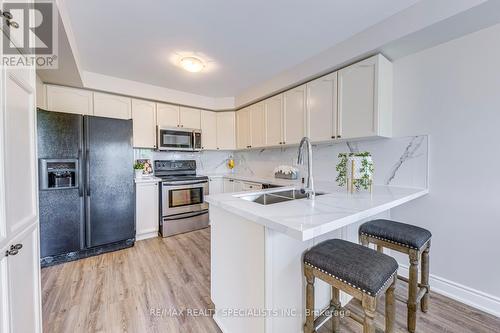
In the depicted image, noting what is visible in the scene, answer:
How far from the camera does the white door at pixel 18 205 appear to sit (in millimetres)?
834

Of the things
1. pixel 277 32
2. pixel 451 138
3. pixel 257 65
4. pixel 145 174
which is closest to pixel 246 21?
pixel 277 32

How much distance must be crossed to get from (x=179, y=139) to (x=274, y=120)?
5.58ft

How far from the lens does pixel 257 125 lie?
3.63 metres

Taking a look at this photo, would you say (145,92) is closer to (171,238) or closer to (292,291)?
(171,238)

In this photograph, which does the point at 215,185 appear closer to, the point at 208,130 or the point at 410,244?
the point at 208,130

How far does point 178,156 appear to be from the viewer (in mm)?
3982

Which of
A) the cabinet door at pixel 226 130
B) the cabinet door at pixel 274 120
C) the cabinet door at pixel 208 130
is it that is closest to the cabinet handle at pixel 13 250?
the cabinet door at pixel 274 120

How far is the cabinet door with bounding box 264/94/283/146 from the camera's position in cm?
315

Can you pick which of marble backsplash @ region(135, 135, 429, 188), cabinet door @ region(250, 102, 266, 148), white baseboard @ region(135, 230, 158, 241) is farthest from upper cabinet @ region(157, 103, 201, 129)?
white baseboard @ region(135, 230, 158, 241)

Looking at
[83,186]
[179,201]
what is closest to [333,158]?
[179,201]

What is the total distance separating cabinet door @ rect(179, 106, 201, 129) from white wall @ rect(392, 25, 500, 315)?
3185 millimetres

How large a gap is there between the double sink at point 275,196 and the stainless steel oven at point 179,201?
62.7 inches

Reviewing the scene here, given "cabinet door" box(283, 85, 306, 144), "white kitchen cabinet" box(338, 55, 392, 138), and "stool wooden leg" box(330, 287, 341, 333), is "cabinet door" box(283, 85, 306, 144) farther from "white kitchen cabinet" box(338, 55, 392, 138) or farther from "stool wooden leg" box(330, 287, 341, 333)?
"stool wooden leg" box(330, 287, 341, 333)

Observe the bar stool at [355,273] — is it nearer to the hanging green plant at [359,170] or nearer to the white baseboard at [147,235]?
the hanging green plant at [359,170]
